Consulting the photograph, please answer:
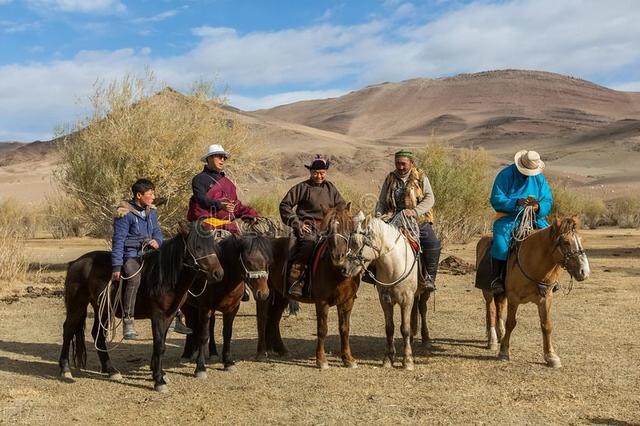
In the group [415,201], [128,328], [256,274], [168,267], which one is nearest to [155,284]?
[168,267]

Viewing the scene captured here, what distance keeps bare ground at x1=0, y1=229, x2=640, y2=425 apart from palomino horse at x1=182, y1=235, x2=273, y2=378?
0.43 meters

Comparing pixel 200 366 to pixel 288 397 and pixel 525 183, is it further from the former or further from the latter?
pixel 525 183

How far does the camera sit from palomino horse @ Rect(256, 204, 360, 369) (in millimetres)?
6902

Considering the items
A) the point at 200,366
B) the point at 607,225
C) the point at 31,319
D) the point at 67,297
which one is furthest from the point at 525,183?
the point at 607,225

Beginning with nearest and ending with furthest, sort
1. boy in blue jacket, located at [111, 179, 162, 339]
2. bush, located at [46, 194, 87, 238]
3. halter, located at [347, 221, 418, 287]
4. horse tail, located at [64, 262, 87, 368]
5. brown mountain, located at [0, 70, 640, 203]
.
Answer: boy in blue jacket, located at [111, 179, 162, 339], halter, located at [347, 221, 418, 287], horse tail, located at [64, 262, 87, 368], bush, located at [46, 194, 87, 238], brown mountain, located at [0, 70, 640, 203]

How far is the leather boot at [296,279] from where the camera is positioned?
7.46m

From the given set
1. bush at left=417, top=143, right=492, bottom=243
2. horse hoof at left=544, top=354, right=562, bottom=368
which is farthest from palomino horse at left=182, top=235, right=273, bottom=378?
bush at left=417, top=143, right=492, bottom=243

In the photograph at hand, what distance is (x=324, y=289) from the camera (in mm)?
7281

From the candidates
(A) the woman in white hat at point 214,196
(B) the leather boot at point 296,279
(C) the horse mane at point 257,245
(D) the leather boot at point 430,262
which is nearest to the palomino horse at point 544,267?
(D) the leather boot at point 430,262

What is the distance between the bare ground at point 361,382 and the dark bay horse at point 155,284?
1.11ft

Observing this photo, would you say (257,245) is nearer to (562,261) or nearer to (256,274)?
(256,274)

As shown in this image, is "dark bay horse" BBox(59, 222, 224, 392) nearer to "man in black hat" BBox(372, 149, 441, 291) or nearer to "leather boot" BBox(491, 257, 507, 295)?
"man in black hat" BBox(372, 149, 441, 291)

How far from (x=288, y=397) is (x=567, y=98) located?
151157 millimetres

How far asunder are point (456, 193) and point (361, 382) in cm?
1597
